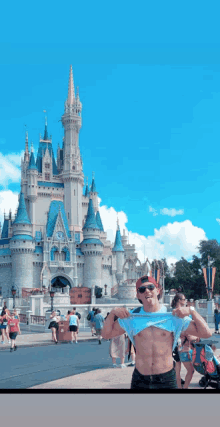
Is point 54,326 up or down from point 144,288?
down

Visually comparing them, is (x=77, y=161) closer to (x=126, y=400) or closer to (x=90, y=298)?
(x=90, y=298)

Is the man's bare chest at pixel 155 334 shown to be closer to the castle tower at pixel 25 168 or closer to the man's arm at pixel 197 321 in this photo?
the man's arm at pixel 197 321

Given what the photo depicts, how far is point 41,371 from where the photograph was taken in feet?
31.3

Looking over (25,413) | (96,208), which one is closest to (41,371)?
(25,413)

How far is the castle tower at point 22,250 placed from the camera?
2023 inches

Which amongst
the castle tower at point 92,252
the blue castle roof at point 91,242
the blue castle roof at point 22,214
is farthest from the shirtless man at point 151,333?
the blue castle roof at point 91,242

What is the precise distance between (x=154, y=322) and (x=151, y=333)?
0.32 ft

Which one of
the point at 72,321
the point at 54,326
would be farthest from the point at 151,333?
the point at 54,326

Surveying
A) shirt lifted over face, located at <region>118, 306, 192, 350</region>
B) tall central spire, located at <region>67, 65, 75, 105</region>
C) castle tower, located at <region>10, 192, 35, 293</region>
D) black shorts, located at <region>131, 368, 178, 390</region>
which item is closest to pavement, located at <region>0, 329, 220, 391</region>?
black shorts, located at <region>131, 368, 178, 390</region>

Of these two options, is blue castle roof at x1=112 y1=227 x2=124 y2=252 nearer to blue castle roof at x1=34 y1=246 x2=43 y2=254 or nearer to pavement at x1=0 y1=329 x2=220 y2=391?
blue castle roof at x1=34 y1=246 x2=43 y2=254

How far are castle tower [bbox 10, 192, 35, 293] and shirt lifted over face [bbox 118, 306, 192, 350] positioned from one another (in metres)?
47.7

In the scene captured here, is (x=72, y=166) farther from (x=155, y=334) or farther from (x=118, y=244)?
(x=155, y=334)

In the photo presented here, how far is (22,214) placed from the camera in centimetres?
5472

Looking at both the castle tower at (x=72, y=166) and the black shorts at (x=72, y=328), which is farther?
the castle tower at (x=72, y=166)
